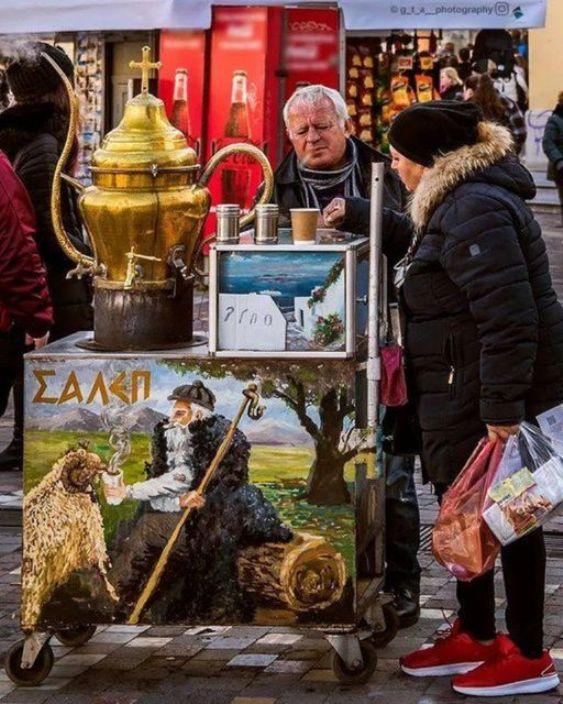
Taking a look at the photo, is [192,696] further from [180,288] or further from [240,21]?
[240,21]

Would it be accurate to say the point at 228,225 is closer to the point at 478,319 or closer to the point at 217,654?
the point at 478,319

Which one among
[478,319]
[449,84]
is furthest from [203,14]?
[478,319]

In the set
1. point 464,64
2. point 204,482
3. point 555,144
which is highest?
point 464,64

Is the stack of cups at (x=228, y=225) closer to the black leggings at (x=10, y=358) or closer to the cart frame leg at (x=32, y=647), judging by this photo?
the cart frame leg at (x=32, y=647)

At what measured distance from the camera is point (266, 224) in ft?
16.6

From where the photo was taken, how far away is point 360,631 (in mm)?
5238

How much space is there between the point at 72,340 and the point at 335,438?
0.92 meters

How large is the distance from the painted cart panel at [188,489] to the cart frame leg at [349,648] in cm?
7

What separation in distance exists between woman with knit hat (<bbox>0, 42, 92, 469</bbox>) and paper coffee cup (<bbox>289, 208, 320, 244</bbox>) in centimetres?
246

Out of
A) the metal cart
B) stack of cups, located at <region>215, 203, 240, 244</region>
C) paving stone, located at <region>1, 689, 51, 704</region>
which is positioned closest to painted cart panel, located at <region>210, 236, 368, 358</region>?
the metal cart

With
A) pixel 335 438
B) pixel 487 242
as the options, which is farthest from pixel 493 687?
pixel 487 242

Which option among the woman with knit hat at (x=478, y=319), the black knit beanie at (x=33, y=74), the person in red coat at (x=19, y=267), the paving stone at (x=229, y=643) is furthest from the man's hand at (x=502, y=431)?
the black knit beanie at (x=33, y=74)

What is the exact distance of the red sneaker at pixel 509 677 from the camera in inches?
201

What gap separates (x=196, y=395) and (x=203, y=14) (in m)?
8.92
